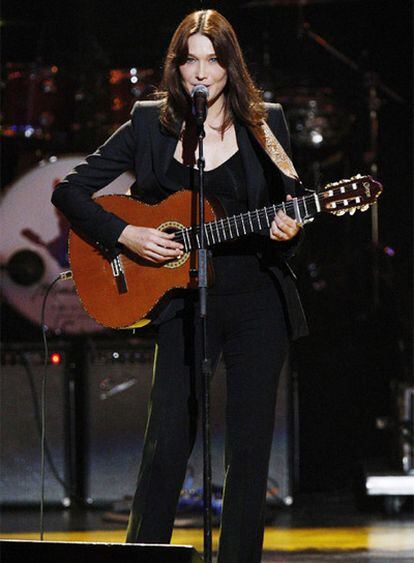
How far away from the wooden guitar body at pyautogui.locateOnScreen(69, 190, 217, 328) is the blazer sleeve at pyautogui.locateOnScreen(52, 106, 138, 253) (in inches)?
2.3

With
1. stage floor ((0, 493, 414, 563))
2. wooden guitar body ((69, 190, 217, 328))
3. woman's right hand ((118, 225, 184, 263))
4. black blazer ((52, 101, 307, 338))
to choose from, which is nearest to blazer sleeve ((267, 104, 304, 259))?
black blazer ((52, 101, 307, 338))

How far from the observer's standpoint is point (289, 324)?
356 cm

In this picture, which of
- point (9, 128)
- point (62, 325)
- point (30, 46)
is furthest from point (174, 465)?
point (30, 46)

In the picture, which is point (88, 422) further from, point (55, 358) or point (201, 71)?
point (201, 71)

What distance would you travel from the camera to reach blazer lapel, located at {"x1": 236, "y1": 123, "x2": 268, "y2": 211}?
11.7 feet

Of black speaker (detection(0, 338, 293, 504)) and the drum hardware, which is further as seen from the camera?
the drum hardware

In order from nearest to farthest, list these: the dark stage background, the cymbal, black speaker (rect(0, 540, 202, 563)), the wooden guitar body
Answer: black speaker (rect(0, 540, 202, 563))
the wooden guitar body
the dark stage background
the cymbal

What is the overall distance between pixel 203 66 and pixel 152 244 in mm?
591

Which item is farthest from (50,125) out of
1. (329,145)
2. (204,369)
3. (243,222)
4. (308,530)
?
(204,369)

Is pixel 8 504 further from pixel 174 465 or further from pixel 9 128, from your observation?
pixel 174 465

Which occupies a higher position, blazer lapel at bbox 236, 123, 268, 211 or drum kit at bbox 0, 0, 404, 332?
drum kit at bbox 0, 0, 404, 332

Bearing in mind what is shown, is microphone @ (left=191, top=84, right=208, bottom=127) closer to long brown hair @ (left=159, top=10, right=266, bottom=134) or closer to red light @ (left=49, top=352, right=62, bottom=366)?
long brown hair @ (left=159, top=10, right=266, bottom=134)

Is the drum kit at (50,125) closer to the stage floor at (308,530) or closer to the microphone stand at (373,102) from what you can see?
the microphone stand at (373,102)

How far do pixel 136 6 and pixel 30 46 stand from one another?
1006mm
